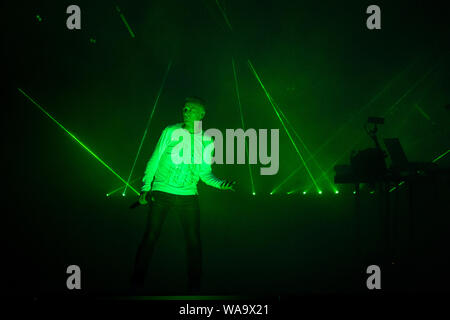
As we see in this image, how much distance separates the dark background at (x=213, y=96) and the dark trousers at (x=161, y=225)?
1781 millimetres

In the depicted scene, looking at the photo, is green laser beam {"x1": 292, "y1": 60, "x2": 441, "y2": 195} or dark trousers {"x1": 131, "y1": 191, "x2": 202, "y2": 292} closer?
dark trousers {"x1": 131, "y1": 191, "x2": 202, "y2": 292}

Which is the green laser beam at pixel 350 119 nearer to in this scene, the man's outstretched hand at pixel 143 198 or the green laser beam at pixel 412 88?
the green laser beam at pixel 412 88

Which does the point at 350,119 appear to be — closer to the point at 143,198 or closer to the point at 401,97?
the point at 401,97

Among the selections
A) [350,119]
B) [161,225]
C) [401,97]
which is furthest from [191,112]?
[401,97]

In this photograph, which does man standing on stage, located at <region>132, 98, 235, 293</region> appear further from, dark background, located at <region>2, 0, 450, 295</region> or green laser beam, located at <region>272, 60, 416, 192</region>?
green laser beam, located at <region>272, 60, 416, 192</region>

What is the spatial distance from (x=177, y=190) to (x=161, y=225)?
314 millimetres

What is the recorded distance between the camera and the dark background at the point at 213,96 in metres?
5.22

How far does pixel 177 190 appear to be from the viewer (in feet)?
10.0

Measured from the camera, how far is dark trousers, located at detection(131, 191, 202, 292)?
304 cm

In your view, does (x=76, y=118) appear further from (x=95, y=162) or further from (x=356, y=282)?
(x=356, y=282)
